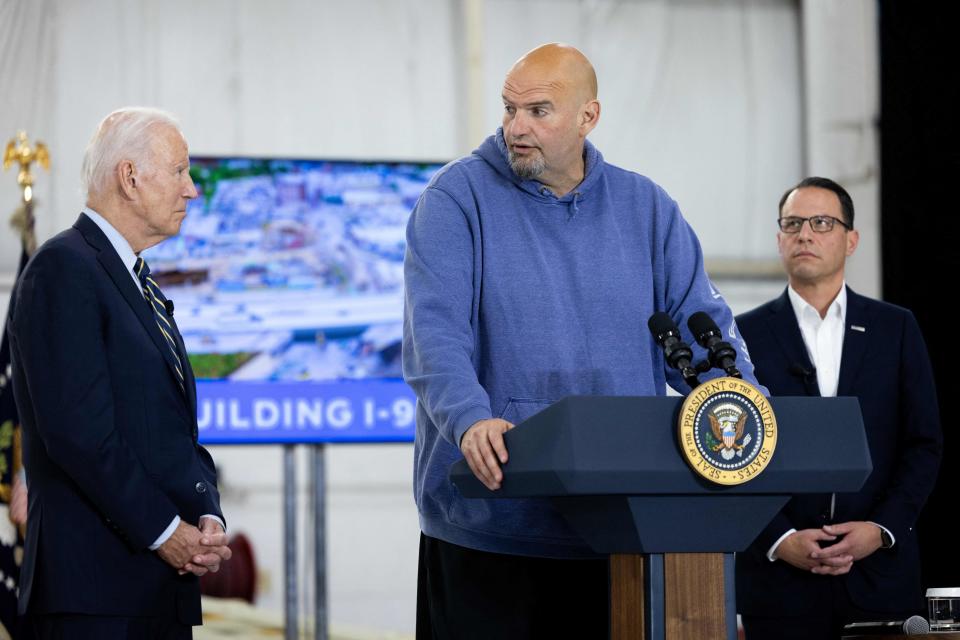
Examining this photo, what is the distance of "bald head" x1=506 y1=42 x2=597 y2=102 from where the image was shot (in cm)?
231

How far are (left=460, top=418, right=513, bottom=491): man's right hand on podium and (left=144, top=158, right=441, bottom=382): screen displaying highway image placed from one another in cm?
267

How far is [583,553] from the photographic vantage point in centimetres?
218

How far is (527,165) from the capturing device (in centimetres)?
229

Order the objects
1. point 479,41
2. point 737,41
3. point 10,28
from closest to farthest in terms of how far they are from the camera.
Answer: point 10,28, point 479,41, point 737,41

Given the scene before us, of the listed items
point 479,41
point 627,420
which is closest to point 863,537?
point 627,420

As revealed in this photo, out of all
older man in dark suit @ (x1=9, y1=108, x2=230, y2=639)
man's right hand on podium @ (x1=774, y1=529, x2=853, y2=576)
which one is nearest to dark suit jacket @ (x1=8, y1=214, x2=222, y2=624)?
older man in dark suit @ (x1=9, y1=108, x2=230, y2=639)

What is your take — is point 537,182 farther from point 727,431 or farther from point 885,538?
point 885,538

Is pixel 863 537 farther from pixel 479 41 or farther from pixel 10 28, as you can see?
pixel 10 28

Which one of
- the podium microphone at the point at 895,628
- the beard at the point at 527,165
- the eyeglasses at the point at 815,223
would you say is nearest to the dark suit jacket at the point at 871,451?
the eyeglasses at the point at 815,223

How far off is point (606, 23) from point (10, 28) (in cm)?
284

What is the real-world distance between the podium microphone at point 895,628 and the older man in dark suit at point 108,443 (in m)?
1.24

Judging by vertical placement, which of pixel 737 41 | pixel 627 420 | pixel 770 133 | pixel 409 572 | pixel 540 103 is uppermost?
pixel 737 41

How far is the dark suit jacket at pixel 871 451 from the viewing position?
3.04 metres

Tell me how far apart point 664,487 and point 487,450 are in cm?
29
